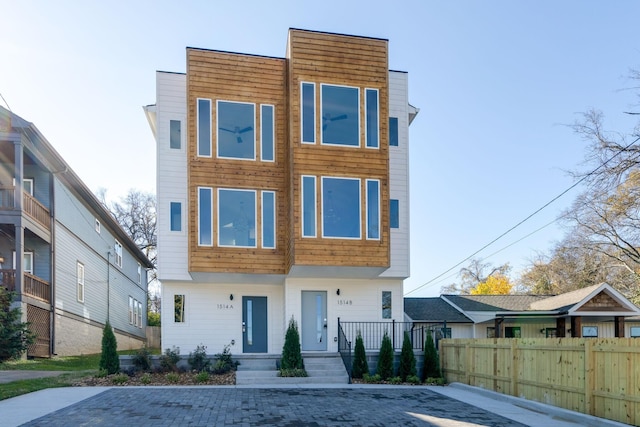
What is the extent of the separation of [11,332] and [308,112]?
10.8 meters

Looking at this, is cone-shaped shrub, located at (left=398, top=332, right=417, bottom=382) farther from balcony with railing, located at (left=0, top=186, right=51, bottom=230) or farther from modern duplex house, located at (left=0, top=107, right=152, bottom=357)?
balcony with railing, located at (left=0, top=186, right=51, bottom=230)

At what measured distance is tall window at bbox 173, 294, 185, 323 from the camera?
16.6 m

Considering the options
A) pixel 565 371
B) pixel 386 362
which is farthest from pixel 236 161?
pixel 565 371

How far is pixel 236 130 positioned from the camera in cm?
1639

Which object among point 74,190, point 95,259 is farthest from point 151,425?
point 95,259

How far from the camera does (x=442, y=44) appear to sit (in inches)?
613

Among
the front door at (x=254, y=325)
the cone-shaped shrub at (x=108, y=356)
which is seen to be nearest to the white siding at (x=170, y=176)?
the front door at (x=254, y=325)

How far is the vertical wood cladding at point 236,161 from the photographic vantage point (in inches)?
618

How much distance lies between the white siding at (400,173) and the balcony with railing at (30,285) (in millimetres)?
11746

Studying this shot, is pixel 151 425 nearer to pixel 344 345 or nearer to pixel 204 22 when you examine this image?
pixel 344 345

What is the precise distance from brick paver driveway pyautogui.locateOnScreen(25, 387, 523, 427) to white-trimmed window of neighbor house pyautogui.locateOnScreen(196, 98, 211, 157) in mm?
6964

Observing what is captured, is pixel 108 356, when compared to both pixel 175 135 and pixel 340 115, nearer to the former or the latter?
pixel 175 135

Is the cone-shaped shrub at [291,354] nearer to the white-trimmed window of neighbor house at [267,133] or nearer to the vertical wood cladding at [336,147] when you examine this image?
the vertical wood cladding at [336,147]

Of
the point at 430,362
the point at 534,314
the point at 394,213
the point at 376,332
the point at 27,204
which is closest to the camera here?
the point at 430,362
